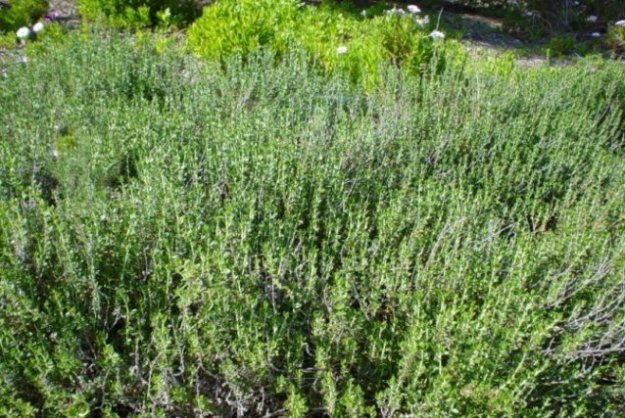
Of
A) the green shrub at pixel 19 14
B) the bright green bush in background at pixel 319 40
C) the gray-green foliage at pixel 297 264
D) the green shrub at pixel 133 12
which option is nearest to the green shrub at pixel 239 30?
the bright green bush in background at pixel 319 40

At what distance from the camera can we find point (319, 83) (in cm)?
411

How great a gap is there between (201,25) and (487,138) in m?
2.92

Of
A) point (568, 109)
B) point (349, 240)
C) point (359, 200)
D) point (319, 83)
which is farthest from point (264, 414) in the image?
point (568, 109)

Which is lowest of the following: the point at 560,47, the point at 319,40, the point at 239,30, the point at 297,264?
the point at 560,47

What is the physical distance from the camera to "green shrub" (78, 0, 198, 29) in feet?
18.9

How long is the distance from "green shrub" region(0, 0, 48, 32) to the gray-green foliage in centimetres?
240

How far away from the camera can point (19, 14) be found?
18.8 ft

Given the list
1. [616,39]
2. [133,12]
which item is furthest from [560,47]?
[133,12]

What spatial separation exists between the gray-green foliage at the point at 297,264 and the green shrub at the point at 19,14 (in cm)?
240

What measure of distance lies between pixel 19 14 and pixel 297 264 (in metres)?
4.94

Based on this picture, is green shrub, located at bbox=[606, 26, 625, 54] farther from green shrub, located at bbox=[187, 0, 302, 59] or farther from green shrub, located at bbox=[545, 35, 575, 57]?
green shrub, located at bbox=[187, 0, 302, 59]

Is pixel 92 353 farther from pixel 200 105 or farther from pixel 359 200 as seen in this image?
pixel 200 105

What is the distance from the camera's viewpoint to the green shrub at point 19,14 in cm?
568

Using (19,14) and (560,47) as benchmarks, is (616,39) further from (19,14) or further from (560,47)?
(19,14)
